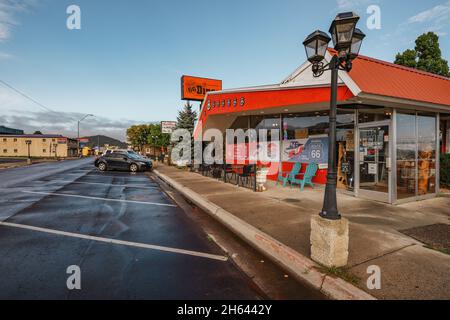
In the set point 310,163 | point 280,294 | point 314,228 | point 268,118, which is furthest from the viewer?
point 268,118

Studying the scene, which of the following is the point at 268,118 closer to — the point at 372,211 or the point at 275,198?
the point at 275,198

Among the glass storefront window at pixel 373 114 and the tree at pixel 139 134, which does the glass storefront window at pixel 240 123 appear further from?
the tree at pixel 139 134

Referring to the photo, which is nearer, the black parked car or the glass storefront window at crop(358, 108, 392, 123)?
the glass storefront window at crop(358, 108, 392, 123)

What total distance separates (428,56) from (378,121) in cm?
1940

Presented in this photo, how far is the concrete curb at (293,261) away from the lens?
3121mm

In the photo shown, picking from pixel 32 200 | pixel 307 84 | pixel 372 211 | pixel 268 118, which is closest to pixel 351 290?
pixel 372 211

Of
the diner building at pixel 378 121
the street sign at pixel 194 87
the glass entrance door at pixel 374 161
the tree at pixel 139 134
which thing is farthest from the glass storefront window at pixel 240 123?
the tree at pixel 139 134

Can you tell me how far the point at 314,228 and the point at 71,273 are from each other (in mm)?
3692

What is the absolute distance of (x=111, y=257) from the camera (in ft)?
13.6

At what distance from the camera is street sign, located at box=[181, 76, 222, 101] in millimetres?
25922

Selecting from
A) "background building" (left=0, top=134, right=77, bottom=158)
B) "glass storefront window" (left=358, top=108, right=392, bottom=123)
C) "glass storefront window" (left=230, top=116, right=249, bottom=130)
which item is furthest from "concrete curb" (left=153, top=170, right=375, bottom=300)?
"background building" (left=0, top=134, right=77, bottom=158)

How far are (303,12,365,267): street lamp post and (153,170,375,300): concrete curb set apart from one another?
271 mm

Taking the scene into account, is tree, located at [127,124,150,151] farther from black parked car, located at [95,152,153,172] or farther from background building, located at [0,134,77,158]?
black parked car, located at [95,152,153,172]

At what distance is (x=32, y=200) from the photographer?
8.47 m
